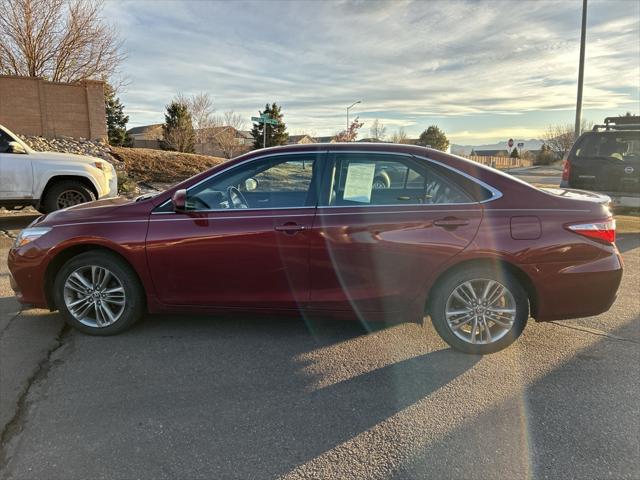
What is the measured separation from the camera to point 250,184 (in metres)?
4.10

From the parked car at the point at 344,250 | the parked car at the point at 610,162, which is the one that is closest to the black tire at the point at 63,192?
the parked car at the point at 344,250

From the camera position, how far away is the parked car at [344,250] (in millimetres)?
3559

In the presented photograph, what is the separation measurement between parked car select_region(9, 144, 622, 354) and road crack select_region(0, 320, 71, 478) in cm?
28

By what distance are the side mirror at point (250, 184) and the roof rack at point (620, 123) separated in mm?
8365

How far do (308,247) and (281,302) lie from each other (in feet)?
1.69

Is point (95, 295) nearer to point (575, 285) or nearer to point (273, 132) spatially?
point (575, 285)

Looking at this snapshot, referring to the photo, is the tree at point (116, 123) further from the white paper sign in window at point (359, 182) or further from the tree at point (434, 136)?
the white paper sign in window at point (359, 182)

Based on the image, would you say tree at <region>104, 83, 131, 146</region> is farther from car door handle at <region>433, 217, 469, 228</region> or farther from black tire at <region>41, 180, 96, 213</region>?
car door handle at <region>433, 217, 469, 228</region>

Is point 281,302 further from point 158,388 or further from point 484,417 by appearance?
point 484,417

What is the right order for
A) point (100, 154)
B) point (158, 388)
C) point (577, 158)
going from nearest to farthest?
point (158, 388) < point (577, 158) < point (100, 154)

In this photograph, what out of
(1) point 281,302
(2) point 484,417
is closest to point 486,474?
(2) point 484,417

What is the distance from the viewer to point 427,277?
11.9ft

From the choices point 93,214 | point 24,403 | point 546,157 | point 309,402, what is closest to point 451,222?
point 309,402

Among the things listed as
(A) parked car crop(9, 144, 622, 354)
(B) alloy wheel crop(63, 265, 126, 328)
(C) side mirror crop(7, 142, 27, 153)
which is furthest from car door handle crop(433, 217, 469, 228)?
(C) side mirror crop(7, 142, 27, 153)
